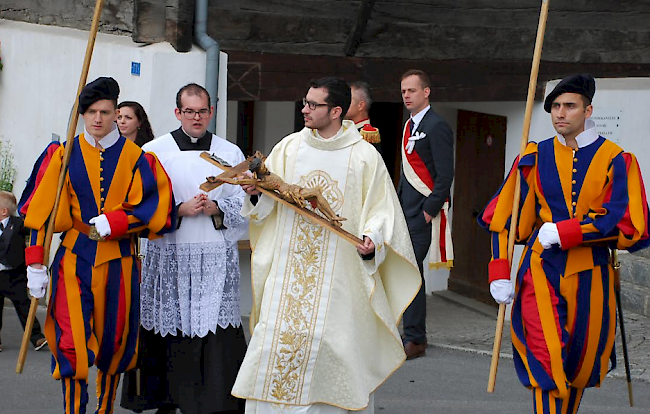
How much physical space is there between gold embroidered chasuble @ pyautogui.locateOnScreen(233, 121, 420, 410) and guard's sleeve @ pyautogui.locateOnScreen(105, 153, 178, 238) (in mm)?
396

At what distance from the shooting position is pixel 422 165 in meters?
7.95

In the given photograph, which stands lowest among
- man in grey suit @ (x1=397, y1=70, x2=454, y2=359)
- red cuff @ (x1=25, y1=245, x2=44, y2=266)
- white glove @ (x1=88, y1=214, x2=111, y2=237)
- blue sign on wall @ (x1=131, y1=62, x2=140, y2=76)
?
red cuff @ (x1=25, y1=245, x2=44, y2=266)

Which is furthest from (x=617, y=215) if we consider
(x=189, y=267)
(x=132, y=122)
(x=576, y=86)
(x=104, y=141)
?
(x=132, y=122)

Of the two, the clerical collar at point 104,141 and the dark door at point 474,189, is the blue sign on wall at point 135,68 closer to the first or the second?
the clerical collar at point 104,141

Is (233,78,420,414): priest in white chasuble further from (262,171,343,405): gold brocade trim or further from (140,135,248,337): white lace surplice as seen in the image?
(140,135,248,337): white lace surplice

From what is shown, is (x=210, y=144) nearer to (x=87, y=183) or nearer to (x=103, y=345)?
(x=87, y=183)

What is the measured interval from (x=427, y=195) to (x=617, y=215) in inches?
99.9

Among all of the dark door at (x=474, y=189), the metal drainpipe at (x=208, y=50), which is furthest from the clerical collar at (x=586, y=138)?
the dark door at (x=474, y=189)

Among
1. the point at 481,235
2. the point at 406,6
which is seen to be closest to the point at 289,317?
the point at 406,6

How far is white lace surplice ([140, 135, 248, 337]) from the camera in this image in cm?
618

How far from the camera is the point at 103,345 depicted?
5.90m

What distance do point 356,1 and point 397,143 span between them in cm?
236

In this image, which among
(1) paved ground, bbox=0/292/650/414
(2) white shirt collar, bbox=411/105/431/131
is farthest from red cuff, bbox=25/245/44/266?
(2) white shirt collar, bbox=411/105/431/131

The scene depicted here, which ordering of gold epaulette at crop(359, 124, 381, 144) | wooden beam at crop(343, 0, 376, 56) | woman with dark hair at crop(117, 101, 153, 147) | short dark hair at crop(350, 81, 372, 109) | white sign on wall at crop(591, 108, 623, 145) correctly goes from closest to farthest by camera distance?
woman with dark hair at crop(117, 101, 153, 147)
gold epaulette at crop(359, 124, 381, 144)
short dark hair at crop(350, 81, 372, 109)
wooden beam at crop(343, 0, 376, 56)
white sign on wall at crop(591, 108, 623, 145)
